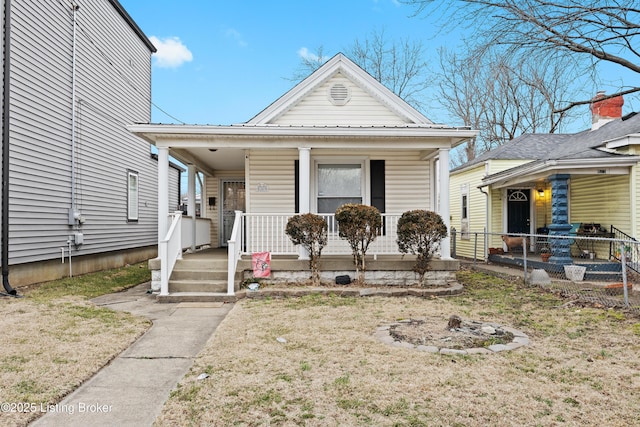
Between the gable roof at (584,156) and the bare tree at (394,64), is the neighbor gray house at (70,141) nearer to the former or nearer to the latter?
the gable roof at (584,156)

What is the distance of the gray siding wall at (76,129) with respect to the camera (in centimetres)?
852

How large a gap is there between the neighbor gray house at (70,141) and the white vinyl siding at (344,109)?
18.5 feet

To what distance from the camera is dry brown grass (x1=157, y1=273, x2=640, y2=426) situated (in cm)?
291

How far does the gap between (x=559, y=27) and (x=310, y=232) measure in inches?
187

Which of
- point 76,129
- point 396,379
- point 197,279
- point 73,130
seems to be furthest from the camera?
point 76,129

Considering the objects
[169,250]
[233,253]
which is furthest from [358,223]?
[169,250]

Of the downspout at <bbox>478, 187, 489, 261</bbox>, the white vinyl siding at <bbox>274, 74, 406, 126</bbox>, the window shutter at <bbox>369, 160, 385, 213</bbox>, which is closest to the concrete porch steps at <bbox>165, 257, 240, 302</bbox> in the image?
the window shutter at <bbox>369, 160, 385, 213</bbox>

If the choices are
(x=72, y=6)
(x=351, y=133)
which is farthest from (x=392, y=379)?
(x=72, y=6)

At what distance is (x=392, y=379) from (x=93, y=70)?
11744 mm

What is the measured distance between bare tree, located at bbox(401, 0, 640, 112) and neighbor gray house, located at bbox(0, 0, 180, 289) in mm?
7841

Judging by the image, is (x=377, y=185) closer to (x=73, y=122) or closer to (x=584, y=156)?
(x=584, y=156)

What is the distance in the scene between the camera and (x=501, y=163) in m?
14.1

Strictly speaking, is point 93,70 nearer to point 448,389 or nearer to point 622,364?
point 448,389

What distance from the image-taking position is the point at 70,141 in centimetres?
1036
